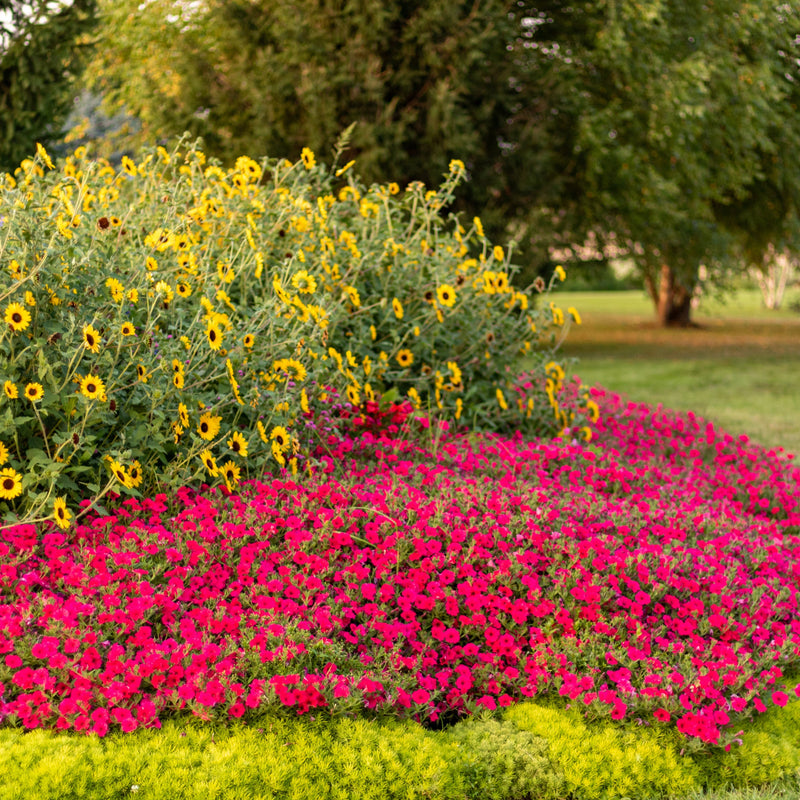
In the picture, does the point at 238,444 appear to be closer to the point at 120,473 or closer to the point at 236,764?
the point at 120,473

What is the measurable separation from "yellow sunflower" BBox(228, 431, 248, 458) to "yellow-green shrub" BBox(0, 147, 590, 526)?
4 cm

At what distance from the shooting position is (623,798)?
275 centimetres

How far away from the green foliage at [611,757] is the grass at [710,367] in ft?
18.0

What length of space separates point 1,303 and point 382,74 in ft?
30.6

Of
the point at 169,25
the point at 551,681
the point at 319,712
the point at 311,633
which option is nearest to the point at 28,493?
the point at 311,633

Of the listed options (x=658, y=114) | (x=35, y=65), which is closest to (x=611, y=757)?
(x=35, y=65)

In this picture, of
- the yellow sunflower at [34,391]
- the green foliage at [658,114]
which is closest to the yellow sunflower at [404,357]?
the yellow sunflower at [34,391]

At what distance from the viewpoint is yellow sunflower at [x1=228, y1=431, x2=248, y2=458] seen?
12.3ft

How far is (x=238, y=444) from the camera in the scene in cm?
402

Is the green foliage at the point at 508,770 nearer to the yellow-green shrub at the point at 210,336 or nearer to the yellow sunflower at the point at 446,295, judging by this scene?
the yellow-green shrub at the point at 210,336

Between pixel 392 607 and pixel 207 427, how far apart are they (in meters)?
1.14

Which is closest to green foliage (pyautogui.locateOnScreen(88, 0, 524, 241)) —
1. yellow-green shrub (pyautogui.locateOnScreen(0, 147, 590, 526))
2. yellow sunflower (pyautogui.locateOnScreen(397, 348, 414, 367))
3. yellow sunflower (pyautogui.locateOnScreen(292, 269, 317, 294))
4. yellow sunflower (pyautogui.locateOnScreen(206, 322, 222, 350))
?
yellow-green shrub (pyautogui.locateOnScreen(0, 147, 590, 526))

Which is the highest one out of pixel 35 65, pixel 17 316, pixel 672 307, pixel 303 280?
pixel 35 65

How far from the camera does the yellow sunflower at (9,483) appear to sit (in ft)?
10.3
